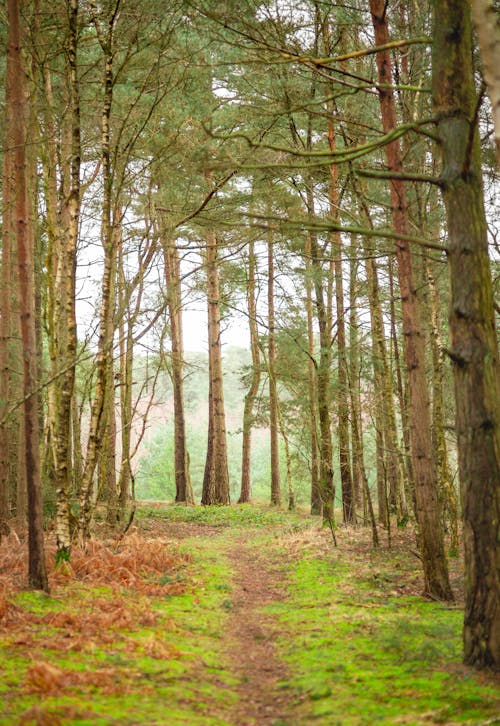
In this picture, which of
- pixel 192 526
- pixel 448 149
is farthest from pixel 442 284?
pixel 448 149

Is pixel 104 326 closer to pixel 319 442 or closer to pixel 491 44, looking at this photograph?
pixel 319 442

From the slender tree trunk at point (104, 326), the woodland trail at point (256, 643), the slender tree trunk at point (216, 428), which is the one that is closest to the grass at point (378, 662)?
the woodland trail at point (256, 643)

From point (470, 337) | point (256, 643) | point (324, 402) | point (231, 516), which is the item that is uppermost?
point (470, 337)

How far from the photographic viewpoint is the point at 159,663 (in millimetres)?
4879

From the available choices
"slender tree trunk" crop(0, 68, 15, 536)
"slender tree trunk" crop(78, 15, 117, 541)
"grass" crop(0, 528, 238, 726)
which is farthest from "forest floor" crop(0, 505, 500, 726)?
"slender tree trunk" crop(0, 68, 15, 536)

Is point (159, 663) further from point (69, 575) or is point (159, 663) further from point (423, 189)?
point (423, 189)

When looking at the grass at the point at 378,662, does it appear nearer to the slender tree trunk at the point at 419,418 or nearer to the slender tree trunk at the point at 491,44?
the slender tree trunk at the point at 419,418

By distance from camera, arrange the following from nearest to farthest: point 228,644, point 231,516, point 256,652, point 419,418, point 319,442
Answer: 1. point 256,652
2. point 228,644
3. point 419,418
4. point 319,442
5. point 231,516

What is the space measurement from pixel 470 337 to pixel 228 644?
11.8ft

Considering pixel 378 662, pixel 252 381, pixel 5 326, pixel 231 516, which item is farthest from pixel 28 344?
pixel 252 381

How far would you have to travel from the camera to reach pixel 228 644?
5801 mm

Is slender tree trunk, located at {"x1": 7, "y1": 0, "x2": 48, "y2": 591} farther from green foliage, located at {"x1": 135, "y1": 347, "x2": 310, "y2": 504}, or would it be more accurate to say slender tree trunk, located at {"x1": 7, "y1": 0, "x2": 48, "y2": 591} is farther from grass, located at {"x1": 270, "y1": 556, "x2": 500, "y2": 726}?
green foliage, located at {"x1": 135, "y1": 347, "x2": 310, "y2": 504}

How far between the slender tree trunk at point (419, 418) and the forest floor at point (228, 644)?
1.54 feet

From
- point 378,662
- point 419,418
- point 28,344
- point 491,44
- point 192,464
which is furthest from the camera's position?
point 192,464
